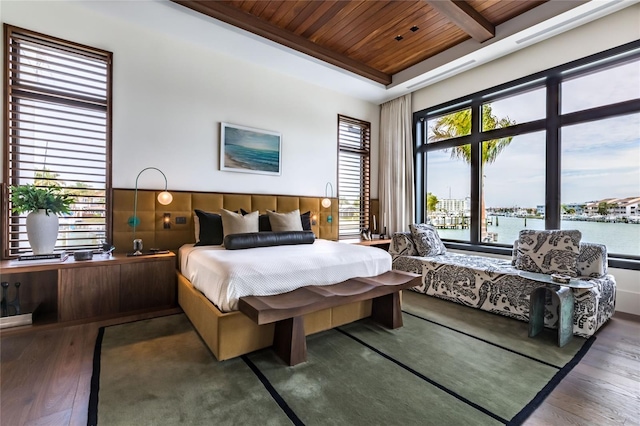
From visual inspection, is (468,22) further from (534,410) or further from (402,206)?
(534,410)

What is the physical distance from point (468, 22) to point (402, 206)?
9.89 feet

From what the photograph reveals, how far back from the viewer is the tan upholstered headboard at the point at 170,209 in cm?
341

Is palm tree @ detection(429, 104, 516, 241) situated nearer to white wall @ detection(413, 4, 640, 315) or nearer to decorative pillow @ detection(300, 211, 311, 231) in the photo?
white wall @ detection(413, 4, 640, 315)

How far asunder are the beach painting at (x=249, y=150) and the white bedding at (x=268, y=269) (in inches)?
62.3

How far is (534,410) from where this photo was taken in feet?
5.52

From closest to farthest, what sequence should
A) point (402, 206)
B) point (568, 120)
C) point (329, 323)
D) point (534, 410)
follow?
point (534, 410) → point (329, 323) → point (568, 120) → point (402, 206)

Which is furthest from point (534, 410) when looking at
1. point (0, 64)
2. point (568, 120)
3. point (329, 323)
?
point (0, 64)

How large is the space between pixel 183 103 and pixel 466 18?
3665mm

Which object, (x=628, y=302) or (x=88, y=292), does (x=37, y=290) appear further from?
(x=628, y=302)

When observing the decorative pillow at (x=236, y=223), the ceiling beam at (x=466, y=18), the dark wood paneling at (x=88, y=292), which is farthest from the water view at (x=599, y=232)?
the dark wood paneling at (x=88, y=292)

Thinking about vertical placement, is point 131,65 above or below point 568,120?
above

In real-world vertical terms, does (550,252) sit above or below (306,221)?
below

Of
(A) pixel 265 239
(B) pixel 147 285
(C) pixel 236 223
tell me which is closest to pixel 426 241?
(A) pixel 265 239

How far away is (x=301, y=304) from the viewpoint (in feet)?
6.82
